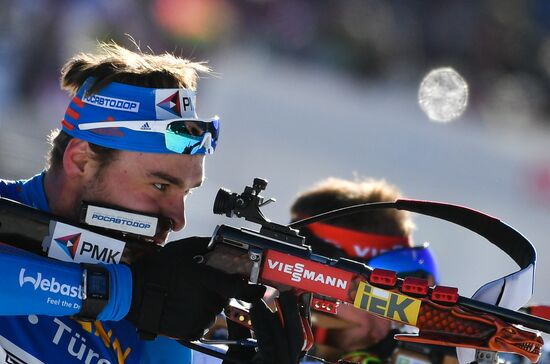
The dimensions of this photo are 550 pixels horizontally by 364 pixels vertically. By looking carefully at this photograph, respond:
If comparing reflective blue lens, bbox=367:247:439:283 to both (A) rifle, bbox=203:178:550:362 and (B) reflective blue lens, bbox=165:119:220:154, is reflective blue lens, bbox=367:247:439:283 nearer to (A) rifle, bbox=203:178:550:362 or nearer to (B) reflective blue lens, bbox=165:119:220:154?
(A) rifle, bbox=203:178:550:362

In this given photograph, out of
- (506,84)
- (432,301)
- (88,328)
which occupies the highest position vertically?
(506,84)

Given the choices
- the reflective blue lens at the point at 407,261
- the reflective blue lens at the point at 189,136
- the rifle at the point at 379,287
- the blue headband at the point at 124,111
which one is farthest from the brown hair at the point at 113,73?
the reflective blue lens at the point at 407,261

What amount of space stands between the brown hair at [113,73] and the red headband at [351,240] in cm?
113

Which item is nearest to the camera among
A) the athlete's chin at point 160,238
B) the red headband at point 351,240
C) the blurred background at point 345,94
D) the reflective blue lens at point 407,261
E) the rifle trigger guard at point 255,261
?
the rifle trigger guard at point 255,261

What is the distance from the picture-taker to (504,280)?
2727 millimetres

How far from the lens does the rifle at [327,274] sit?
257cm

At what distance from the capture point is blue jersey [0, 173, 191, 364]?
2.63 meters

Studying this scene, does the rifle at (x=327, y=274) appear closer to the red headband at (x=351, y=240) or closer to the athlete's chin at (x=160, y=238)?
the athlete's chin at (x=160, y=238)

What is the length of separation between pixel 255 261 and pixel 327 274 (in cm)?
21

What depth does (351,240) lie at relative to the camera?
13.6 ft

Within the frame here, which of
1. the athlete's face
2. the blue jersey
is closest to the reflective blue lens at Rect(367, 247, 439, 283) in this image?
the blue jersey

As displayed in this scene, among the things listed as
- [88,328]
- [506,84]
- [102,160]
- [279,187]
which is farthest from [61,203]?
[506,84]

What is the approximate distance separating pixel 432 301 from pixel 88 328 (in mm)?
1086

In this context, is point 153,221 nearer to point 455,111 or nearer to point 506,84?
point 455,111
